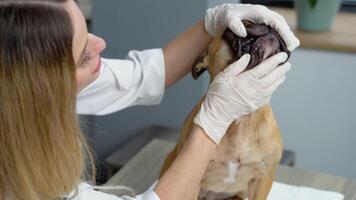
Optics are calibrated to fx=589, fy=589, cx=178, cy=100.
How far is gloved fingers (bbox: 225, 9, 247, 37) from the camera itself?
3.53ft

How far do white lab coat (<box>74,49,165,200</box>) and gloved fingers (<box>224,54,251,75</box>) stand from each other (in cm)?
34

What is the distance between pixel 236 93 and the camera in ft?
3.80

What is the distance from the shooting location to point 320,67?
2195 mm

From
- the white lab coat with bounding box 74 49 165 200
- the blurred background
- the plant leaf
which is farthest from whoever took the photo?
the plant leaf

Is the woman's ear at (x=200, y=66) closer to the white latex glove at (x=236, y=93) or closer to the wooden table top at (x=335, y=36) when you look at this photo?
the white latex glove at (x=236, y=93)

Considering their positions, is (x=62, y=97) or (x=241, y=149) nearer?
(x=62, y=97)

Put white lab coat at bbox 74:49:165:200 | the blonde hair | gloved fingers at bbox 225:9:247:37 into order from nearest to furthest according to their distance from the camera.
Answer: the blonde hair
gloved fingers at bbox 225:9:247:37
white lab coat at bbox 74:49:165:200

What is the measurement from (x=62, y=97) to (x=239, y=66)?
0.35 meters

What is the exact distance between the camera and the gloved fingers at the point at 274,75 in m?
1.14

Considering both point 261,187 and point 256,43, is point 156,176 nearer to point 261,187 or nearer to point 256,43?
point 261,187

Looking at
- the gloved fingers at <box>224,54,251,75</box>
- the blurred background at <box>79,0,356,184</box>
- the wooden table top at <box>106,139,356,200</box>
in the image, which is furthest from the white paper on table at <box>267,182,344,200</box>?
the blurred background at <box>79,0,356,184</box>

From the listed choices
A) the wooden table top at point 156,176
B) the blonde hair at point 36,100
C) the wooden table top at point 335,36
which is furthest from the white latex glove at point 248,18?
the wooden table top at point 335,36

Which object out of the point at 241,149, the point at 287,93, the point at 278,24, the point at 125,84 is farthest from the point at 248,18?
the point at 287,93

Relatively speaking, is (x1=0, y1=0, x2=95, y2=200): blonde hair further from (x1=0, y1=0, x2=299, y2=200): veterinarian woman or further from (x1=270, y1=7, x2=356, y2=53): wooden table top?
(x1=270, y1=7, x2=356, y2=53): wooden table top
